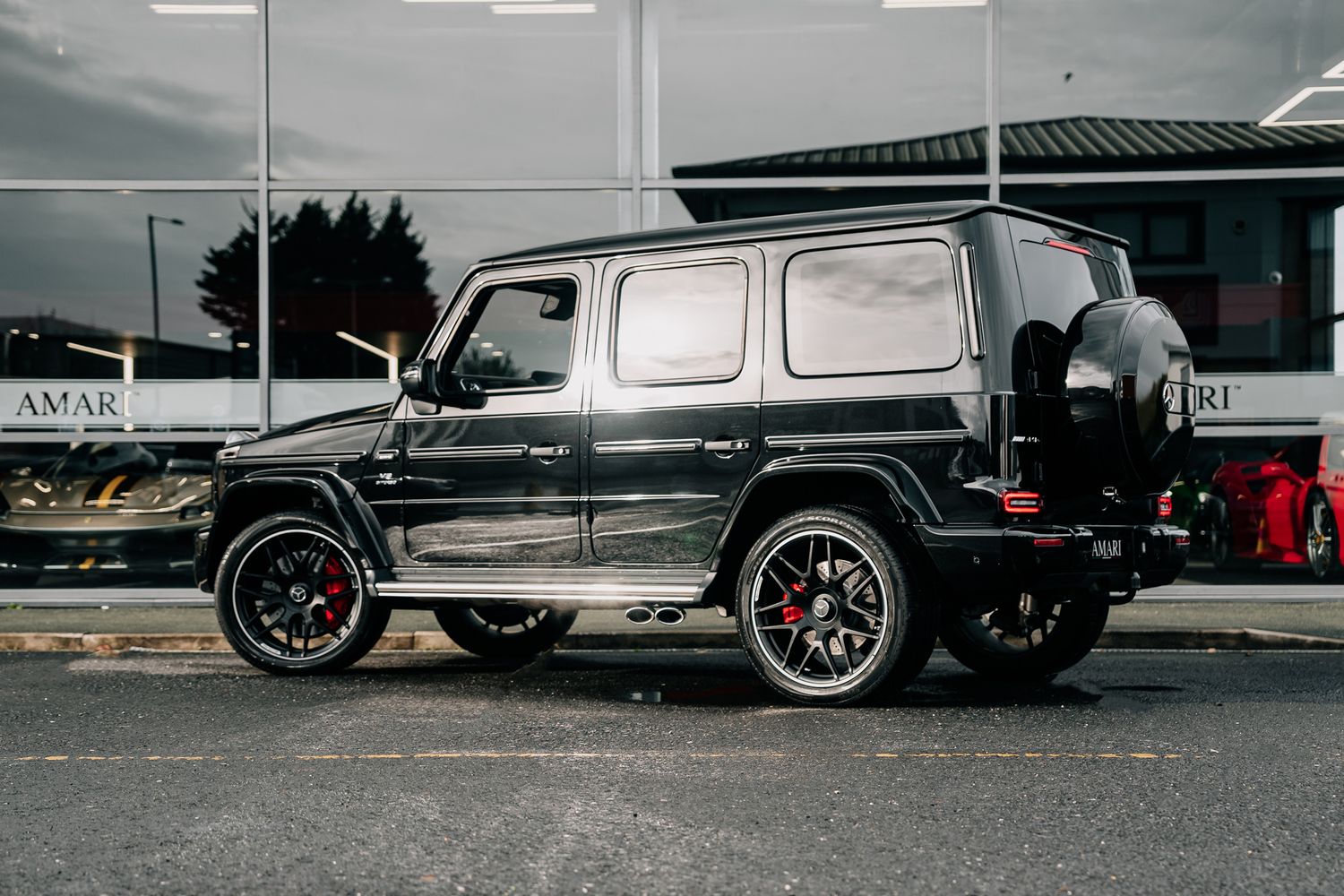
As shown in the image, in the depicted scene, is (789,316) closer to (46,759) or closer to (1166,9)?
(46,759)

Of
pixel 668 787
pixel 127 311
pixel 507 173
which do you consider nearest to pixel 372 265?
pixel 507 173

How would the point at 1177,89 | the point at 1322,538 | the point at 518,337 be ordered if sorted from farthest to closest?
1. the point at 1177,89
2. the point at 1322,538
3. the point at 518,337

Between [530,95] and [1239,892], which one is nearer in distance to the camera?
[1239,892]

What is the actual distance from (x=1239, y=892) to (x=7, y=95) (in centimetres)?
1110

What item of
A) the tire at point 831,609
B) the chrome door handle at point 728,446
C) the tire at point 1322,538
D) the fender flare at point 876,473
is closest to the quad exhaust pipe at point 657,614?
the tire at point 831,609

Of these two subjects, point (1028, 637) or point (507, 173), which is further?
point (507, 173)

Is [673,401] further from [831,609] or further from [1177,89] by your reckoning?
[1177,89]

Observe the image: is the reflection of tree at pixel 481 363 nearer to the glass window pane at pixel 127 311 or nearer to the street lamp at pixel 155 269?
the glass window pane at pixel 127 311

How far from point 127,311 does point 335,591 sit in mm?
4770

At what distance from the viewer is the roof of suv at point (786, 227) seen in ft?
20.2

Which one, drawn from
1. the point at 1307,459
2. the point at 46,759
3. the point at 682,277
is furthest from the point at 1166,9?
the point at 46,759

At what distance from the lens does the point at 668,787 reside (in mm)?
4711

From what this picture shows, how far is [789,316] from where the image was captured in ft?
21.1

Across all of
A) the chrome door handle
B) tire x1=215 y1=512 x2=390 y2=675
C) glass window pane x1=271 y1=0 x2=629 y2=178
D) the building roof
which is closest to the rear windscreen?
the chrome door handle
